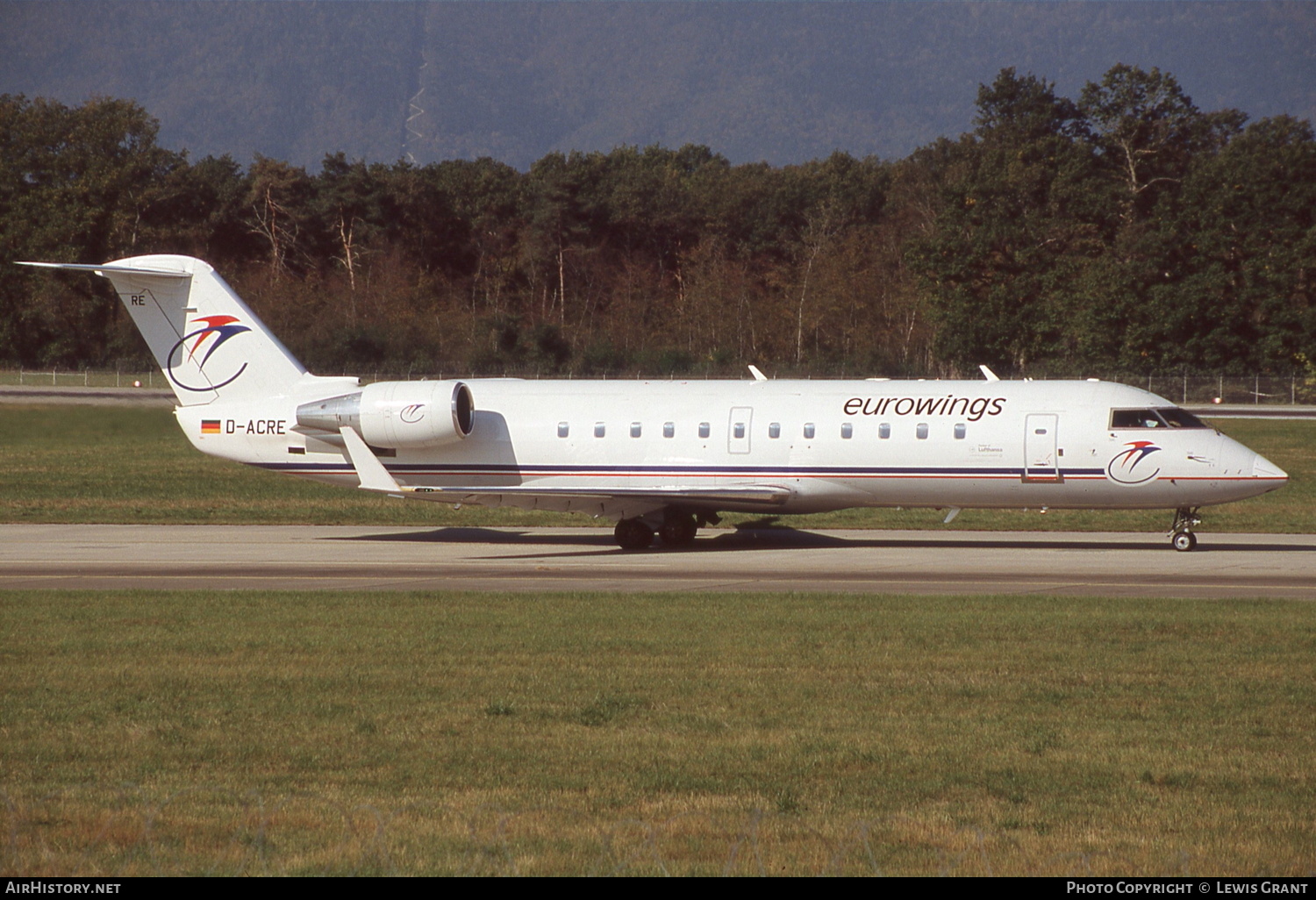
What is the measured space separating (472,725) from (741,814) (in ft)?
10.9

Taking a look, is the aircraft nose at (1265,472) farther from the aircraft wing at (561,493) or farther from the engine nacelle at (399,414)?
the engine nacelle at (399,414)

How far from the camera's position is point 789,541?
2866 cm

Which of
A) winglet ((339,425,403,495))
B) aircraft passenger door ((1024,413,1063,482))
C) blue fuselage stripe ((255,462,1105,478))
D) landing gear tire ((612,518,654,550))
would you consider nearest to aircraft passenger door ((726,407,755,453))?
blue fuselage stripe ((255,462,1105,478))

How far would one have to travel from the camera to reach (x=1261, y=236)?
7306cm

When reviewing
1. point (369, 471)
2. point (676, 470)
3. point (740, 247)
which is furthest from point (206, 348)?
point (740, 247)

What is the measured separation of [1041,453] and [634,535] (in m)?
7.95

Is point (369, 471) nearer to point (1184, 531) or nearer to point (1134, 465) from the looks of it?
point (1134, 465)

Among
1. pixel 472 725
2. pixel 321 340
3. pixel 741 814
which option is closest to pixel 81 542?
pixel 472 725

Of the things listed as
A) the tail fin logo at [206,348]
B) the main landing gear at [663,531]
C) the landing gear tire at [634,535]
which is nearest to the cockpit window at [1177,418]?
the main landing gear at [663,531]

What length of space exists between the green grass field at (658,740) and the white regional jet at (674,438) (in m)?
8.08

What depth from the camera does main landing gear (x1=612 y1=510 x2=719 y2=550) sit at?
27000 mm

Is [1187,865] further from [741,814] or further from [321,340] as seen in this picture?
[321,340]

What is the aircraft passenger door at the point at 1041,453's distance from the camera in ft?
84.1

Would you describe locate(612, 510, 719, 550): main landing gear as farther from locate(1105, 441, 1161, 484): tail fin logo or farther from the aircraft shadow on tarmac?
locate(1105, 441, 1161, 484): tail fin logo
